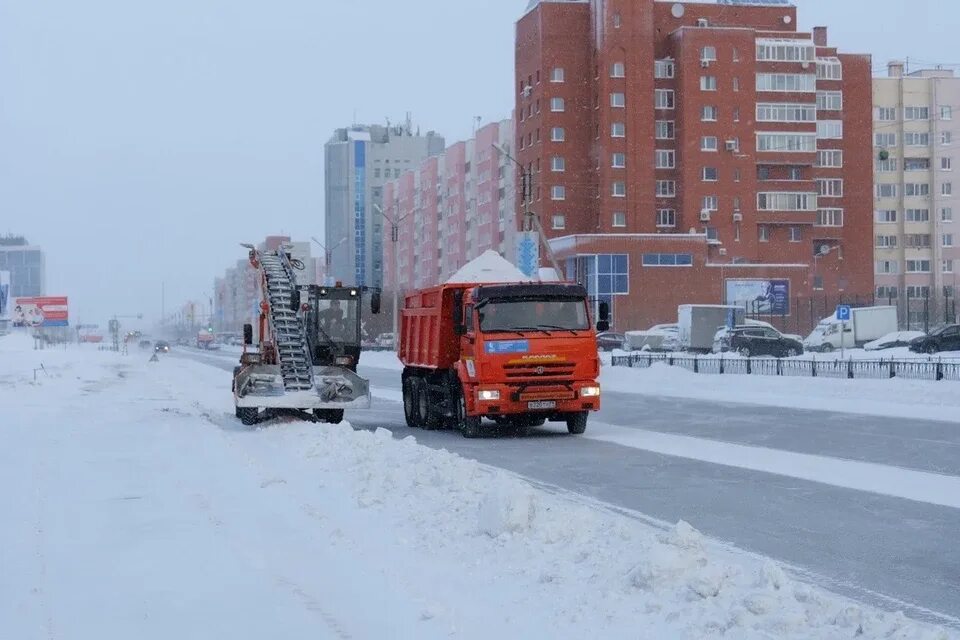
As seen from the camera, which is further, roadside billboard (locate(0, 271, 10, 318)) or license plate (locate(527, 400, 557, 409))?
roadside billboard (locate(0, 271, 10, 318))

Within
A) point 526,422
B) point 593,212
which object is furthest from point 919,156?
point 526,422

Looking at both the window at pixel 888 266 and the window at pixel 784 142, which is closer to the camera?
the window at pixel 784 142

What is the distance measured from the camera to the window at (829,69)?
3999 inches

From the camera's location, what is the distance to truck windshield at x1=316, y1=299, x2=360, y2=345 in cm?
2612

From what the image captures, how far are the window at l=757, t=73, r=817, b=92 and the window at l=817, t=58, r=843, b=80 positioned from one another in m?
5.10

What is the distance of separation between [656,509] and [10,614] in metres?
6.61

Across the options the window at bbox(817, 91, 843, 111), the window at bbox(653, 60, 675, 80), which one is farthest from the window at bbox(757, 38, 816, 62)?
the window at bbox(653, 60, 675, 80)

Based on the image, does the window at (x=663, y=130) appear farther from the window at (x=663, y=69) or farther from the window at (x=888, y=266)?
the window at (x=888, y=266)

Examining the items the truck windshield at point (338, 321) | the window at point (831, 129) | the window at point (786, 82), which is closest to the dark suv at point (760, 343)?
the window at point (786, 82)

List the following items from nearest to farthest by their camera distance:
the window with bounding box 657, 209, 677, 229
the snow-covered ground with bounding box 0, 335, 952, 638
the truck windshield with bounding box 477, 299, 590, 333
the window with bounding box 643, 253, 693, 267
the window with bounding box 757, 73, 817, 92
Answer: the snow-covered ground with bounding box 0, 335, 952, 638, the truck windshield with bounding box 477, 299, 590, 333, the window with bounding box 643, 253, 693, 267, the window with bounding box 657, 209, 677, 229, the window with bounding box 757, 73, 817, 92

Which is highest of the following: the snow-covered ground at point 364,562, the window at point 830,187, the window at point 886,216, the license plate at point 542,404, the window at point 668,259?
the window at point 830,187

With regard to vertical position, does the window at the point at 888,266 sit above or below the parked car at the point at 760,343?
above

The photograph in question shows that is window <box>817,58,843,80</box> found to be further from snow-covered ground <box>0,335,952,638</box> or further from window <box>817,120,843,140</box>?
snow-covered ground <box>0,335,952,638</box>

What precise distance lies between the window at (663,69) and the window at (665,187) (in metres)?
7.63
